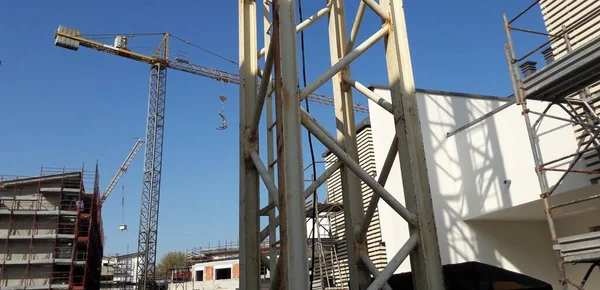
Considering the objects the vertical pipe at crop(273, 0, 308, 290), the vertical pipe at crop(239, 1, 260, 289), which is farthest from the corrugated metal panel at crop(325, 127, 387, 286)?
the vertical pipe at crop(273, 0, 308, 290)

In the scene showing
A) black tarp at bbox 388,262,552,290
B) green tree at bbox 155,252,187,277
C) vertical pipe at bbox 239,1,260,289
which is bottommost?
black tarp at bbox 388,262,552,290

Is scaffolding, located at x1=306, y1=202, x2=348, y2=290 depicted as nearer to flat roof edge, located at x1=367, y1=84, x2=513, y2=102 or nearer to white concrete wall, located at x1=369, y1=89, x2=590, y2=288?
white concrete wall, located at x1=369, y1=89, x2=590, y2=288

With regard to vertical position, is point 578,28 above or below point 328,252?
above

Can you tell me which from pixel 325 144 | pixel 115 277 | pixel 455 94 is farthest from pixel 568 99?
pixel 115 277

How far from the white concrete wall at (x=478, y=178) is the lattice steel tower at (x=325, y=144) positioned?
7.68 metres

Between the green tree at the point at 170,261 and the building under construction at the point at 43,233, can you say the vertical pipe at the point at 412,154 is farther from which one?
the green tree at the point at 170,261

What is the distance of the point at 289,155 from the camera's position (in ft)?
11.1

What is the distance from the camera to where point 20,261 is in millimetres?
28109

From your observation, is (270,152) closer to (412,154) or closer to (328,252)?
(412,154)

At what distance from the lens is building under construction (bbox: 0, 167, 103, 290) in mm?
28219

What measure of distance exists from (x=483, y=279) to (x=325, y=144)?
181cm

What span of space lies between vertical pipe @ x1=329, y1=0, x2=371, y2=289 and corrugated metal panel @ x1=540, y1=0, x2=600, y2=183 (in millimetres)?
6160

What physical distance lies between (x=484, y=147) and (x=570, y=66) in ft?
16.2

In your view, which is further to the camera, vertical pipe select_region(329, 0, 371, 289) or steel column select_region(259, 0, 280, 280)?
steel column select_region(259, 0, 280, 280)
